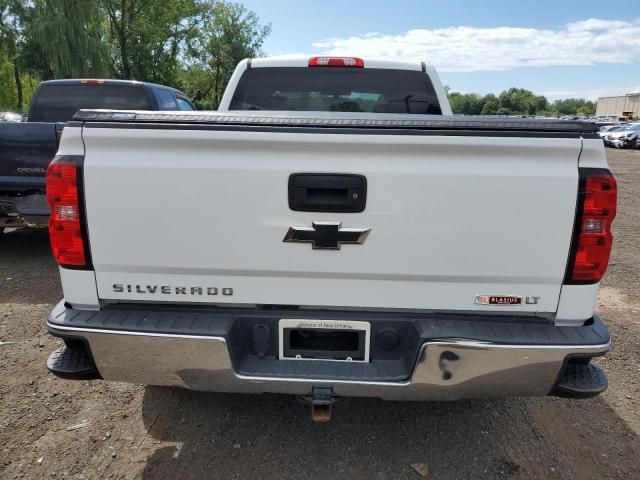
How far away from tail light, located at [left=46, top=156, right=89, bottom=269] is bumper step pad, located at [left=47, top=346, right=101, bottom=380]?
45 cm

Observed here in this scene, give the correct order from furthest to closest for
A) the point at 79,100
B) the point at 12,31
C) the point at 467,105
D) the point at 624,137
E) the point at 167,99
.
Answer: the point at 467,105 < the point at 624,137 < the point at 12,31 < the point at 167,99 < the point at 79,100

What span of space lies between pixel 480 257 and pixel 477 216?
180 mm

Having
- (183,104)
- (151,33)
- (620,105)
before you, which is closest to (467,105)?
(151,33)

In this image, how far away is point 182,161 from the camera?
211cm

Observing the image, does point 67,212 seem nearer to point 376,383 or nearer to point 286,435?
point 376,383

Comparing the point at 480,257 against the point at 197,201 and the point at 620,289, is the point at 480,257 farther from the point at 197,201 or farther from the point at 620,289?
the point at 620,289

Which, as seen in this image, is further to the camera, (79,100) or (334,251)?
(79,100)

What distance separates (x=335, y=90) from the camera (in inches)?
169

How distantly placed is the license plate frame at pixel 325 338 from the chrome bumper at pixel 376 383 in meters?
0.14

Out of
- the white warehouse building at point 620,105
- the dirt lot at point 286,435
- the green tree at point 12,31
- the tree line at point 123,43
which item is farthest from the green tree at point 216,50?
the white warehouse building at point 620,105

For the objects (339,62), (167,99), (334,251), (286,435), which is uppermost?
(339,62)

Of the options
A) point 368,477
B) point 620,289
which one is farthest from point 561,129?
point 620,289

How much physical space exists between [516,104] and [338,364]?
360ft

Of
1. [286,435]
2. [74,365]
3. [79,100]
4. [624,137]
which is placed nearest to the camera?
[74,365]
